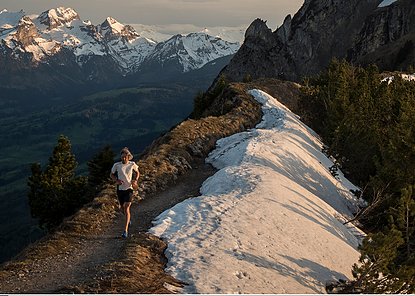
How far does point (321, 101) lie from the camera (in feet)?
148

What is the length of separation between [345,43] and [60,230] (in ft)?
656

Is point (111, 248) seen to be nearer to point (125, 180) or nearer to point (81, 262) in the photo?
point (81, 262)

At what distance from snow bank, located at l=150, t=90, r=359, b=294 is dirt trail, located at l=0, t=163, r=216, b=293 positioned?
1.89 meters

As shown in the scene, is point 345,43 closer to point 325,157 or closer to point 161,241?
point 325,157

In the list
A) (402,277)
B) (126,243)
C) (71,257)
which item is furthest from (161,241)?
(402,277)

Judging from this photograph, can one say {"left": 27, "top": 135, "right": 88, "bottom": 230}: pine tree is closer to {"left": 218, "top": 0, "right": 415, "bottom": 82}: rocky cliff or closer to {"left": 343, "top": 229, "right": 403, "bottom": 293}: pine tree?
{"left": 343, "top": 229, "right": 403, "bottom": 293}: pine tree

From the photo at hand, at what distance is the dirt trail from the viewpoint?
9.28 m

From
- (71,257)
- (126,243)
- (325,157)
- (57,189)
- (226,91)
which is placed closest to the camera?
(71,257)

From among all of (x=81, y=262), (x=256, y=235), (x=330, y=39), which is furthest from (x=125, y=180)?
(x=330, y=39)

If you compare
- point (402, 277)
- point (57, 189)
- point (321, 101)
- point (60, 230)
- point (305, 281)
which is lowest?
point (57, 189)

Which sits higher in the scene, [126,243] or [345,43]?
[345,43]

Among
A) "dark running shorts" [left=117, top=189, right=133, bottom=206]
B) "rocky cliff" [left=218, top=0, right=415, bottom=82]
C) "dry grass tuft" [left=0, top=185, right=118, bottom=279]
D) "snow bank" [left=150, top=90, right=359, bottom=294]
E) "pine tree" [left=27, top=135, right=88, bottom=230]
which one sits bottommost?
"pine tree" [left=27, top=135, right=88, bottom=230]

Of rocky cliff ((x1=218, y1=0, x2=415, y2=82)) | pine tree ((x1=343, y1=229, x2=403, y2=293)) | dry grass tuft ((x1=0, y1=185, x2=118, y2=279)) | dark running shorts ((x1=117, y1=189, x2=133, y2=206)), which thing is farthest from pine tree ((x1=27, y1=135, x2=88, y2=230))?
rocky cliff ((x1=218, y1=0, x2=415, y2=82))

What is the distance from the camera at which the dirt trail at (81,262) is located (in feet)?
30.5
